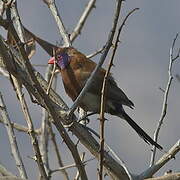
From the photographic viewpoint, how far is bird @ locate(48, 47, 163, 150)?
2479 mm

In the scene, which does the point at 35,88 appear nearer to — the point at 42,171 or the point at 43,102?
the point at 43,102

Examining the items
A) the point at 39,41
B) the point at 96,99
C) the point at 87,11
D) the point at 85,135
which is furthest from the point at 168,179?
the point at 87,11

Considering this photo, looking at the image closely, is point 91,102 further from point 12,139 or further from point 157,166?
point 157,166

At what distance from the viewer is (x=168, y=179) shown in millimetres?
1380

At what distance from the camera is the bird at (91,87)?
97.6 inches

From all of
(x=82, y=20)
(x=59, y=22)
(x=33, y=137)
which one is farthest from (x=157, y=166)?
(x=82, y=20)

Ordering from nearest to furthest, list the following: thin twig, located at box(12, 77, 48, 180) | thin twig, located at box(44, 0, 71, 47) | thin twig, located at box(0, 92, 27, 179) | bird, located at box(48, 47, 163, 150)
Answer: thin twig, located at box(12, 77, 48, 180) → thin twig, located at box(0, 92, 27, 179) → thin twig, located at box(44, 0, 71, 47) → bird, located at box(48, 47, 163, 150)

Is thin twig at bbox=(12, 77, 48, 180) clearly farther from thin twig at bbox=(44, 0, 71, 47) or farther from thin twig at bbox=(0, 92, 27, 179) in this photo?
thin twig at bbox=(44, 0, 71, 47)

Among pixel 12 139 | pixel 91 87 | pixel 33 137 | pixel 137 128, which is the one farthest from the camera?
pixel 137 128

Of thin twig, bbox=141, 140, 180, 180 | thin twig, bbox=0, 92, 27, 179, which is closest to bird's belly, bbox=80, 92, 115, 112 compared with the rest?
thin twig, bbox=0, 92, 27, 179

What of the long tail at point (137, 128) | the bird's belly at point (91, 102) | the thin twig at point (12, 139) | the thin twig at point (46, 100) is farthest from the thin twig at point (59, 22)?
the thin twig at point (46, 100)

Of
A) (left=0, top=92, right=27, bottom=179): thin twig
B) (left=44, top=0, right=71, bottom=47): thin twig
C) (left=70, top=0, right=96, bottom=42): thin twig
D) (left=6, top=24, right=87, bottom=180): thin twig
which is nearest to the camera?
(left=6, top=24, right=87, bottom=180): thin twig

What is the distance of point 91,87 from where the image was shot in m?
2.44

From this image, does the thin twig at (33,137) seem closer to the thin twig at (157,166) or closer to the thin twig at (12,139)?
the thin twig at (157,166)
